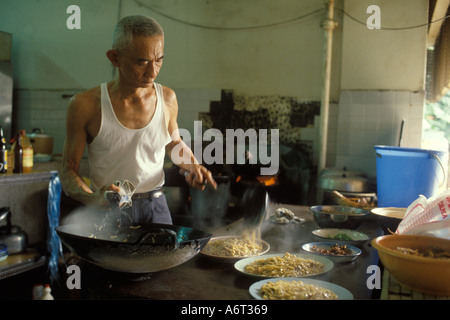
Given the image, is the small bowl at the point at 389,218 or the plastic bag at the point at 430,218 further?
the small bowl at the point at 389,218

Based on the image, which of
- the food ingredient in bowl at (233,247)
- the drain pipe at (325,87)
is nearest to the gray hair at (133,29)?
the food ingredient in bowl at (233,247)

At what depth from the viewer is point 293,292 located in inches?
49.6

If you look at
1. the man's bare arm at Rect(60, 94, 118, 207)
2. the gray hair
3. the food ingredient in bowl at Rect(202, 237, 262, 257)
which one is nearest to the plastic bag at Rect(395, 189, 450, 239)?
the food ingredient in bowl at Rect(202, 237, 262, 257)

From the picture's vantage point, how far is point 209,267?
156 centimetres

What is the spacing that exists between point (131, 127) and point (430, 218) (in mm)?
1569

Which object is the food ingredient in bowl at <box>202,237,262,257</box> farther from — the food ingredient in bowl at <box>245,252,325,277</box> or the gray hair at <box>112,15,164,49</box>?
the gray hair at <box>112,15,164,49</box>

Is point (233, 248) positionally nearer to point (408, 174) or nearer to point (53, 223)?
point (408, 174)

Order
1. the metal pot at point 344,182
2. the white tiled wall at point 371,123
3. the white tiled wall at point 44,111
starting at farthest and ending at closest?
the white tiled wall at point 44,111 < the white tiled wall at point 371,123 < the metal pot at point 344,182

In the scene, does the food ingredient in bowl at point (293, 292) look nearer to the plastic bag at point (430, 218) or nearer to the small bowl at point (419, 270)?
the small bowl at point (419, 270)

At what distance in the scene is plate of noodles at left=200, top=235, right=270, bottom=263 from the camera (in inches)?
63.9

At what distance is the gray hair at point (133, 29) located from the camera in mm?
1960

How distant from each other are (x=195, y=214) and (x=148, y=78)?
7.81ft

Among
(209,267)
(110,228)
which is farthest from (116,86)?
(209,267)

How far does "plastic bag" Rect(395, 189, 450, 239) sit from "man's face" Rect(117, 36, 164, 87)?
134 centimetres
